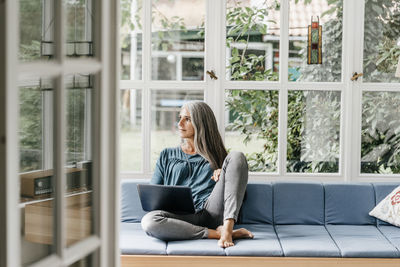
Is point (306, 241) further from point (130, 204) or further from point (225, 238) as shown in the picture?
point (130, 204)

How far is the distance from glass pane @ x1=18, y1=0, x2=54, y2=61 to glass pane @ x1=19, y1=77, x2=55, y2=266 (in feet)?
0.27

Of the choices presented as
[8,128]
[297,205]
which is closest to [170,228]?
[297,205]

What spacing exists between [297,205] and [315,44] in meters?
1.10

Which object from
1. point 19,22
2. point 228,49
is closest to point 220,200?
point 228,49

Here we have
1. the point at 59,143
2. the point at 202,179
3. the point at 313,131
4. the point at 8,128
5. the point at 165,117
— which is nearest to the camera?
the point at 8,128

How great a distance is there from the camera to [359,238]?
11.6ft

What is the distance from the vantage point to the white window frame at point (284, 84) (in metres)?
4.12

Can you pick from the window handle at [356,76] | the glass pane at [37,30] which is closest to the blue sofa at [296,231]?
the window handle at [356,76]

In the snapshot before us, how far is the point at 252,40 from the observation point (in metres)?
4.16

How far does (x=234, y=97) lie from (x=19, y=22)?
2.76 meters

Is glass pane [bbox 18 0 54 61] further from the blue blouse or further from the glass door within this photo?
the glass door

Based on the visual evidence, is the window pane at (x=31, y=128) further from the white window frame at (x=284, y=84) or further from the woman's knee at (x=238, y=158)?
the white window frame at (x=284, y=84)

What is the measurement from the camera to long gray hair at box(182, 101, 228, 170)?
3.84 m

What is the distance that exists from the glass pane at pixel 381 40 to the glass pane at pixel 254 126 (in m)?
0.68
